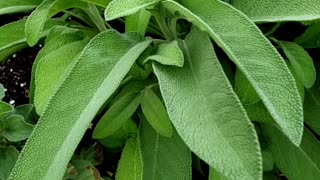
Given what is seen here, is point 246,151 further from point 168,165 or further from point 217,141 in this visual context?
point 168,165

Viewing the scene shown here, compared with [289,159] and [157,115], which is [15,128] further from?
[289,159]

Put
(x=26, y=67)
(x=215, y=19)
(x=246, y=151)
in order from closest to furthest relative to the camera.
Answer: (x=246, y=151) < (x=215, y=19) < (x=26, y=67)

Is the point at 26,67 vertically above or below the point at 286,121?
below

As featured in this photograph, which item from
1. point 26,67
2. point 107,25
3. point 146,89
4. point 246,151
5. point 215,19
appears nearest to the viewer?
point 246,151

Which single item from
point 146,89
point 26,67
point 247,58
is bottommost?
point 26,67

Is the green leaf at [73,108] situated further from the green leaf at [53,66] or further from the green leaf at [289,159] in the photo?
the green leaf at [289,159]

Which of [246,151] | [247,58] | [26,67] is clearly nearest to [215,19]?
[247,58]
